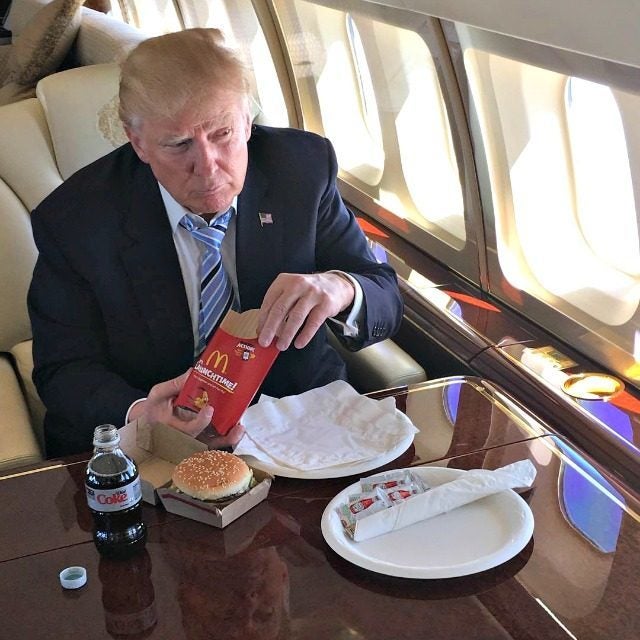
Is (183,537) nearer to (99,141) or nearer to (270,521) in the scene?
(270,521)

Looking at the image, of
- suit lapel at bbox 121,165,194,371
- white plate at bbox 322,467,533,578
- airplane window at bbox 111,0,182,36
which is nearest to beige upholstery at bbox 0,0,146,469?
suit lapel at bbox 121,165,194,371

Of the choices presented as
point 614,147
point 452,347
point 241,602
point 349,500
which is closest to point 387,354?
point 452,347

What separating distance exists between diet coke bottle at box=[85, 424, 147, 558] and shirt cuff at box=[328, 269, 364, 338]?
0.76m

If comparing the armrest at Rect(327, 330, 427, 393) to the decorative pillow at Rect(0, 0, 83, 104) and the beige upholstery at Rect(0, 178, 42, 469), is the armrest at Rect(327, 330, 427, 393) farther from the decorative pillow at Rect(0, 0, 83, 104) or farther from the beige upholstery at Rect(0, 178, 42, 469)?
the decorative pillow at Rect(0, 0, 83, 104)

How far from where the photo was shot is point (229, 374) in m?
1.85

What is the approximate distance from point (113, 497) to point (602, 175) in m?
1.81

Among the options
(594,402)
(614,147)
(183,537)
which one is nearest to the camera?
(183,537)

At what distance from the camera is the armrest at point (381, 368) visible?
2.65 metres

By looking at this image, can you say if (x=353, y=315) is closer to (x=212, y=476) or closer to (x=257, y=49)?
(x=212, y=476)

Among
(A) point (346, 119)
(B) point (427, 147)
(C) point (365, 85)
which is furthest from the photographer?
(A) point (346, 119)

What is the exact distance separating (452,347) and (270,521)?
1.36 m

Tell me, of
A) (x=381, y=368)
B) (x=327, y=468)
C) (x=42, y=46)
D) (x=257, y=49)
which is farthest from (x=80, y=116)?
(x=257, y=49)

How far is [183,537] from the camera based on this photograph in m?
1.70

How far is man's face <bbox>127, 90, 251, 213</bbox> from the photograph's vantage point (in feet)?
6.75
